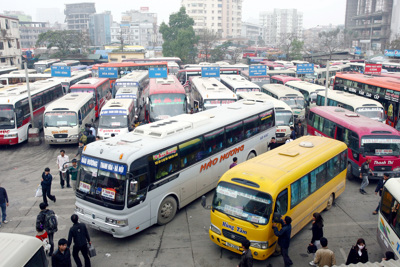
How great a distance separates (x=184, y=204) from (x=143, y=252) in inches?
98.0

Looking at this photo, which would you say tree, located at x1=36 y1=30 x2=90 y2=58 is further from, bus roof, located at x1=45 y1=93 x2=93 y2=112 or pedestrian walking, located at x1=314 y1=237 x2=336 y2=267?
pedestrian walking, located at x1=314 y1=237 x2=336 y2=267

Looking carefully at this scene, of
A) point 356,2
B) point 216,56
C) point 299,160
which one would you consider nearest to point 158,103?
point 299,160

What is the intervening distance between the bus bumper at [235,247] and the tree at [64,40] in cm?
6603

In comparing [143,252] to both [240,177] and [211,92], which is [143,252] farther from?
[211,92]

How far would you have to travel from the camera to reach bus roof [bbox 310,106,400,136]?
13750 mm

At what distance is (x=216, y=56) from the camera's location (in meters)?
70.7

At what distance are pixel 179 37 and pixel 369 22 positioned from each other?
2555 inches

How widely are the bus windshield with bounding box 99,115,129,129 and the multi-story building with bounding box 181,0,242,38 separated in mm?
109633

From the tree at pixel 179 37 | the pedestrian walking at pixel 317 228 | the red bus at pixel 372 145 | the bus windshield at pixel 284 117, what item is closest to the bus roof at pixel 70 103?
the bus windshield at pixel 284 117

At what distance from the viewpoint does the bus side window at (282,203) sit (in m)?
8.60

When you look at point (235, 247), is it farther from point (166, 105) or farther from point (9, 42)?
point (9, 42)

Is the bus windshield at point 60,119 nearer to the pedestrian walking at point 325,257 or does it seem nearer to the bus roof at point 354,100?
the pedestrian walking at point 325,257

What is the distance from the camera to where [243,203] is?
8.75m

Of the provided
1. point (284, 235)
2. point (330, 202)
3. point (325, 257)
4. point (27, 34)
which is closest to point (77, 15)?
point (27, 34)
